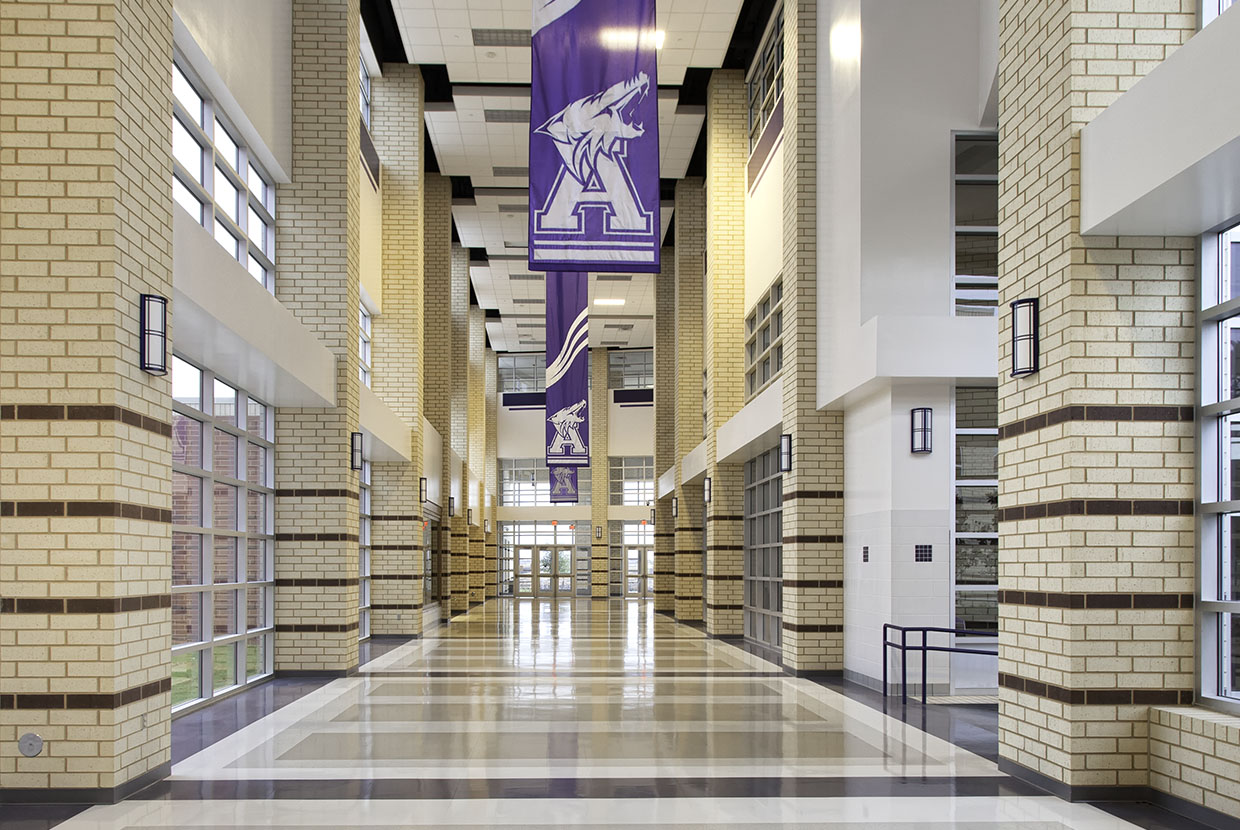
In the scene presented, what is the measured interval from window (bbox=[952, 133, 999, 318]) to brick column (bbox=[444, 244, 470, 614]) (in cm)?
1705

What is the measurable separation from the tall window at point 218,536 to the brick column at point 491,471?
2657 centimetres

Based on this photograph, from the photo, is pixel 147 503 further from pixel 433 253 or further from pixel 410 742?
pixel 433 253

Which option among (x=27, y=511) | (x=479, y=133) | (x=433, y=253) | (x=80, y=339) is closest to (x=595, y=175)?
(x=80, y=339)

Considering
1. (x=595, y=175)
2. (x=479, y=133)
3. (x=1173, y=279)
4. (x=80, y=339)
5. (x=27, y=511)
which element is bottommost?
(x=27, y=511)

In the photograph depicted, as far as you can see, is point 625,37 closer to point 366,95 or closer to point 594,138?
point 594,138

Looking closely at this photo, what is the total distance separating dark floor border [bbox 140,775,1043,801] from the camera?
611 cm

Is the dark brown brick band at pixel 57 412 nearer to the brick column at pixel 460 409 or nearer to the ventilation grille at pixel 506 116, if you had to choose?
the ventilation grille at pixel 506 116

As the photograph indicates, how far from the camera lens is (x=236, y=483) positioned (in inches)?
431

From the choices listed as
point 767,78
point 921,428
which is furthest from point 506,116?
point 921,428

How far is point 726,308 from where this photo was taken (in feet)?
62.1

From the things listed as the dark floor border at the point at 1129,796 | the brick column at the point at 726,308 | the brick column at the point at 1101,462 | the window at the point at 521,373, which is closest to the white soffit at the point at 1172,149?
the brick column at the point at 1101,462

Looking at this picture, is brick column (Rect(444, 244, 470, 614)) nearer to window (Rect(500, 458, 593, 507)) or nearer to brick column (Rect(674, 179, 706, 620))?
brick column (Rect(674, 179, 706, 620))

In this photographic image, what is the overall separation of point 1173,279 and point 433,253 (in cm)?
1834

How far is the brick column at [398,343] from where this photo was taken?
1831 centimetres
